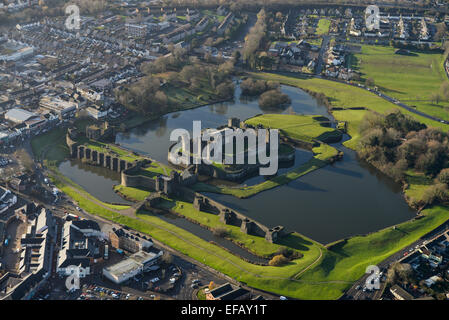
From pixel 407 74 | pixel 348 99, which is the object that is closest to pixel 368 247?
pixel 348 99

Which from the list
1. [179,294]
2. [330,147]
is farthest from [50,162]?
[330,147]

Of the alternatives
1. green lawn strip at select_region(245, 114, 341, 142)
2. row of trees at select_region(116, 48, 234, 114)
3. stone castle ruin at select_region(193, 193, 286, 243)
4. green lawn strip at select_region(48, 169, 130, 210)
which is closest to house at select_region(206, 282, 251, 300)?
stone castle ruin at select_region(193, 193, 286, 243)

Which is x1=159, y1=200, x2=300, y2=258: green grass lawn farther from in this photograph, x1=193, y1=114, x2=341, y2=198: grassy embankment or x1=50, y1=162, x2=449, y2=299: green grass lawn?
x1=193, y1=114, x2=341, y2=198: grassy embankment

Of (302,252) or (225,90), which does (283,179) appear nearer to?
(302,252)

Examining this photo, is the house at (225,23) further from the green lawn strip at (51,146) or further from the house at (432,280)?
the house at (432,280)

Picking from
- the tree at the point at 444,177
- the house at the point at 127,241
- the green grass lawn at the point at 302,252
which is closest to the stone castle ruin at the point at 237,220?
the green grass lawn at the point at 302,252
